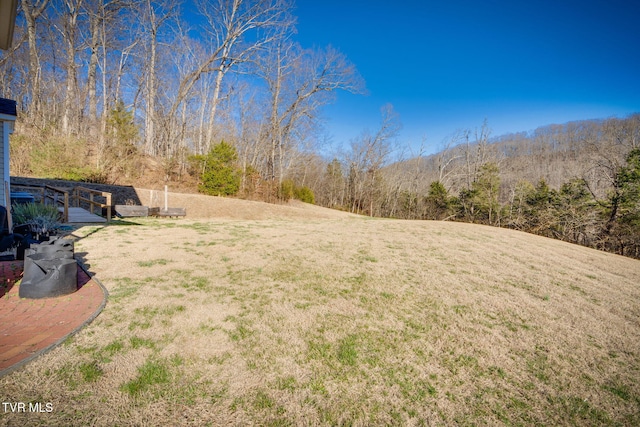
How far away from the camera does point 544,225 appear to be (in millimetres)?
15383

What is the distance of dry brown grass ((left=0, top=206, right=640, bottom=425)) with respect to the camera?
6.64 ft

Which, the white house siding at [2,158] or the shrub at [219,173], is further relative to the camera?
the shrub at [219,173]

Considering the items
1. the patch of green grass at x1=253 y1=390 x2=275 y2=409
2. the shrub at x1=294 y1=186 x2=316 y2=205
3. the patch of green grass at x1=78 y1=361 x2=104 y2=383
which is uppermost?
the shrub at x1=294 y1=186 x2=316 y2=205

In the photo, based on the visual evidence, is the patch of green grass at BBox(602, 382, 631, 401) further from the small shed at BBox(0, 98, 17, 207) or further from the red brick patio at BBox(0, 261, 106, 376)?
the small shed at BBox(0, 98, 17, 207)

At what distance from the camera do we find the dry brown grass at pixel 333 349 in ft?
6.64

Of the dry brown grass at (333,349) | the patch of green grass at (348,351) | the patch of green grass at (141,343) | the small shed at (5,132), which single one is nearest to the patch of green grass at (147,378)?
the dry brown grass at (333,349)

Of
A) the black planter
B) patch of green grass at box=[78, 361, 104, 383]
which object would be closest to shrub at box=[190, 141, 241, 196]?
the black planter

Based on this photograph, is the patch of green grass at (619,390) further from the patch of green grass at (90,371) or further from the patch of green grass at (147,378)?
the patch of green grass at (90,371)

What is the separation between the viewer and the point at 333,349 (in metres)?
2.77

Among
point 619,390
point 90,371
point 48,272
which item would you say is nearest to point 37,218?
point 48,272

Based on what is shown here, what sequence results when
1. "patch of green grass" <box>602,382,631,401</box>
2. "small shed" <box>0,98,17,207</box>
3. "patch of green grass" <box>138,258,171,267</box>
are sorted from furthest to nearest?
"small shed" <box>0,98,17,207</box>, "patch of green grass" <box>138,258,171,267</box>, "patch of green grass" <box>602,382,631,401</box>

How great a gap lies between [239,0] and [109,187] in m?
15.3

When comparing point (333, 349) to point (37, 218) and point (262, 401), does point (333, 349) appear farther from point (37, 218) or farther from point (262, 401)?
point (37, 218)

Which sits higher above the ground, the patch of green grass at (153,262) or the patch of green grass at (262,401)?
the patch of green grass at (153,262)
